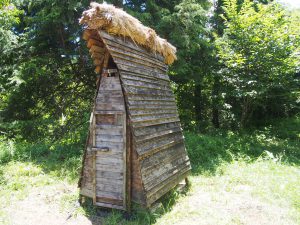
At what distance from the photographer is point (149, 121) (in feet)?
17.8

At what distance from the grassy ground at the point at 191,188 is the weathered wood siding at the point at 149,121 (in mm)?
573

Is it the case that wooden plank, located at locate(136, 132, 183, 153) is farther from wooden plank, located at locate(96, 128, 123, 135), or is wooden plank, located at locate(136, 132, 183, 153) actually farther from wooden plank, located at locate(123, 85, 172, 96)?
wooden plank, located at locate(123, 85, 172, 96)

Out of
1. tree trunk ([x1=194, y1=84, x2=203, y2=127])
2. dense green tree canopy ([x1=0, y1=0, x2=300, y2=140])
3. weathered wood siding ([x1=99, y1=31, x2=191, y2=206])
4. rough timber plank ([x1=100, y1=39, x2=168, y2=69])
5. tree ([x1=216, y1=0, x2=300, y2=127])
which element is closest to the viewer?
rough timber plank ([x1=100, y1=39, x2=168, y2=69])

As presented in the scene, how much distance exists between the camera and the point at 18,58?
898 cm

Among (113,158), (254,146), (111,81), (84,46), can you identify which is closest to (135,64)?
(111,81)

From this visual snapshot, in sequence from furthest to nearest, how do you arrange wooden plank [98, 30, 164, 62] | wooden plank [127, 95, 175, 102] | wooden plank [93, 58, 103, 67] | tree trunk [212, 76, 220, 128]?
1. tree trunk [212, 76, 220, 128]
2. wooden plank [93, 58, 103, 67]
3. wooden plank [127, 95, 175, 102]
4. wooden plank [98, 30, 164, 62]

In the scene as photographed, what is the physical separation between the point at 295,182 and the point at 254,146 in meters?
3.90

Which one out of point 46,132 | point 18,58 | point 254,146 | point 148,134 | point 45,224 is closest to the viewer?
point 45,224

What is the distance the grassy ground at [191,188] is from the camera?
502cm

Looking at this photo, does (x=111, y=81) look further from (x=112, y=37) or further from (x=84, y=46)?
(x=84, y=46)

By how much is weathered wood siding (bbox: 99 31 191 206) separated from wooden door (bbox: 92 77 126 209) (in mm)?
230

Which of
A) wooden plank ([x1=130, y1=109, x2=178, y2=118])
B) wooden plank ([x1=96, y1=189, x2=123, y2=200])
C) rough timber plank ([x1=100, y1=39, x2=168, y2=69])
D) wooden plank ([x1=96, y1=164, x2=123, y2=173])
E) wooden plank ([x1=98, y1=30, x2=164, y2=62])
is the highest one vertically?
wooden plank ([x1=98, y1=30, x2=164, y2=62])

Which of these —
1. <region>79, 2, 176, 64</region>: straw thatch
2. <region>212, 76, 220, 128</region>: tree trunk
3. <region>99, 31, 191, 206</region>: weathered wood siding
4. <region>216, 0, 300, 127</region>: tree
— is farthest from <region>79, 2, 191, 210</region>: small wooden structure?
<region>212, 76, 220, 128</region>: tree trunk

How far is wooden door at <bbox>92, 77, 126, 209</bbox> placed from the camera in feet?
16.4
